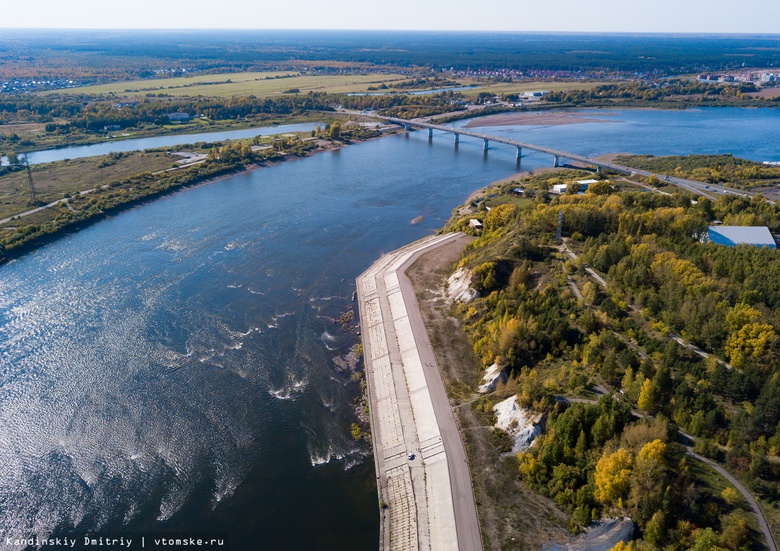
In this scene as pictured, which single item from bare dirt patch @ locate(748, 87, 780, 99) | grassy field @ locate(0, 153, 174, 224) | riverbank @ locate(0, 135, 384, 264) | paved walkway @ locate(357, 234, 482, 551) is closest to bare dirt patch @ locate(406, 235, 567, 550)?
paved walkway @ locate(357, 234, 482, 551)

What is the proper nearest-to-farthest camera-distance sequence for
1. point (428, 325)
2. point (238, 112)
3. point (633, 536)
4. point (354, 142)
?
point (633, 536)
point (428, 325)
point (354, 142)
point (238, 112)

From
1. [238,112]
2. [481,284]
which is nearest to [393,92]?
[238,112]

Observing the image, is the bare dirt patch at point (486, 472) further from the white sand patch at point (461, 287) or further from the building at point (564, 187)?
the building at point (564, 187)

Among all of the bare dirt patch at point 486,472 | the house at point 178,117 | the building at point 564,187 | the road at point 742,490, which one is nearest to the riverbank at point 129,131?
the house at point 178,117

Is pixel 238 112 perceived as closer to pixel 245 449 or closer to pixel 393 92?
pixel 393 92

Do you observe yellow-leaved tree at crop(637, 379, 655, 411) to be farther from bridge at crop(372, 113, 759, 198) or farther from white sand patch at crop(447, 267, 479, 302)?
bridge at crop(372, 113, 759, 198)

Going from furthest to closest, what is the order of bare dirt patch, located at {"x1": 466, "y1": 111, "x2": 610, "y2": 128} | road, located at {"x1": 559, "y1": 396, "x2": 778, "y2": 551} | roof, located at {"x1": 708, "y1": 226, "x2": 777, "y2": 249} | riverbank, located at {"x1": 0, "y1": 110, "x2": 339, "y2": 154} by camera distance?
bare dirt patch, located at {"x1": 466, "y1": 111, "x2": 610, "y2": 128} → riverbank, located at {"x1": 0, "y1": 110, "x2": 339, "y2": 154} → roof, located at {"x1": 708, "y1": 226, "x2": 777, "y2": 249} → road, located at {"x1": 559, "y1": 396, "x2": 778, "y2": 551}
